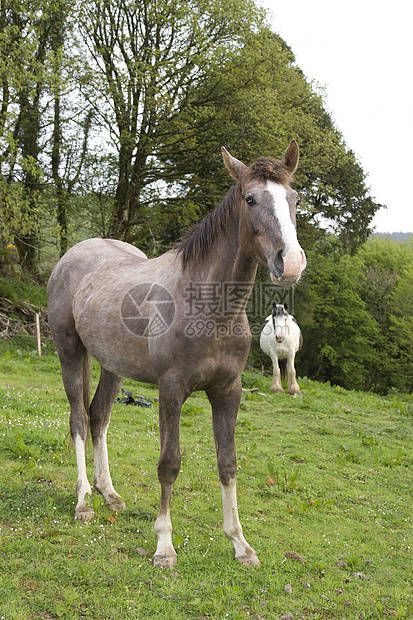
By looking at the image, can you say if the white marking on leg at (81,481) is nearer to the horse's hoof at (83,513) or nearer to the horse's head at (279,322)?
the horse's hoof at (83,513)

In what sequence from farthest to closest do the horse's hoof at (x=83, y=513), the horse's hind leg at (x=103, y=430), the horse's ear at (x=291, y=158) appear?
the horse's hind leg at (x=103, y=430), the horse's hoof at (x=83, y=513), the horse's ear at (x=291, y=158)

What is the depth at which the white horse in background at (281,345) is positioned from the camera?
12.0 metres

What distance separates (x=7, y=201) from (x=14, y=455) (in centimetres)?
901

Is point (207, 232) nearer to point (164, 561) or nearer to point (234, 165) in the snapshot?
point (234, 165)

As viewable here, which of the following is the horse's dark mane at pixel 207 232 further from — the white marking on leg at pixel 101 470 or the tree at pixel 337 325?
the tree at pixel 337 325

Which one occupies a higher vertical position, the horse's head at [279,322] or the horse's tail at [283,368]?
the horse's head at [279,322]

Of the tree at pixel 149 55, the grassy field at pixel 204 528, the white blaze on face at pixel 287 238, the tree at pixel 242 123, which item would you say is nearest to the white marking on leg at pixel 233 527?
the grassy field at pixel 204 528

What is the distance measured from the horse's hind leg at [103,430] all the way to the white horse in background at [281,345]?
735cm

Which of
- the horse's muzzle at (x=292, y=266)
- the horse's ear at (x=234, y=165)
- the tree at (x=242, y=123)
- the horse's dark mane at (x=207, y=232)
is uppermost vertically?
the tree at (x=242, y=123)

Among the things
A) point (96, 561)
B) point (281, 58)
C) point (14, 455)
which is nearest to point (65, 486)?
point (14, 455)

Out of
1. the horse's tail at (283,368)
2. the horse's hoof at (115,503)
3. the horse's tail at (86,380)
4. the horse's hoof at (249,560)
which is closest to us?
the horse's hoof at (249,560)

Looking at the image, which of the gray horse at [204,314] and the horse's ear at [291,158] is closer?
the gray horse at [204,314]

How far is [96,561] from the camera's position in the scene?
11.3ft

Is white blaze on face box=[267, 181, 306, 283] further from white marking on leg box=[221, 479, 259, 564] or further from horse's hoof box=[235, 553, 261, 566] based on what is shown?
horse's hoof box=[235, 553, 261, 566]
